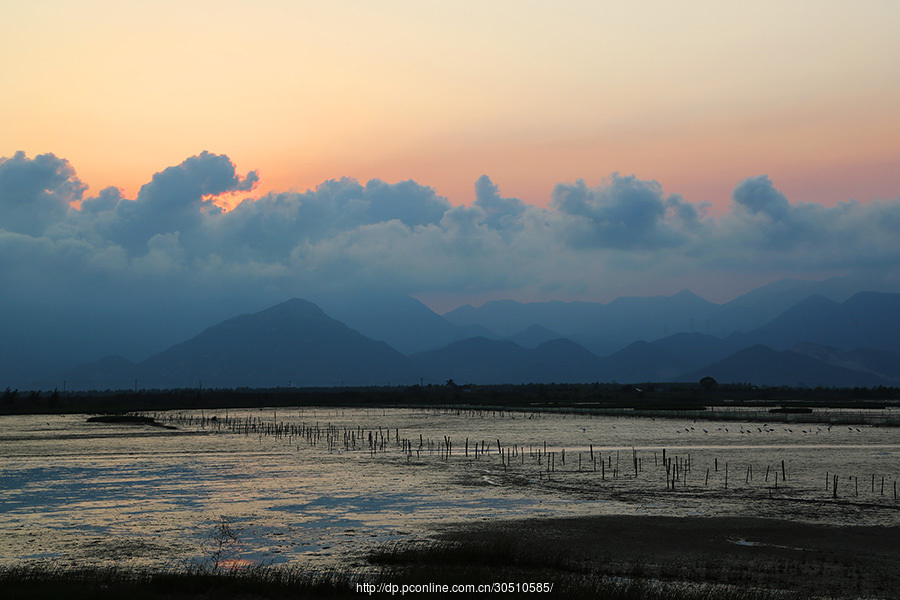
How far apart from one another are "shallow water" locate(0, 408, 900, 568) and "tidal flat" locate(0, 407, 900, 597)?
0.19 meters

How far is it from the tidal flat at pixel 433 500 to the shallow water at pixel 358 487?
19cm

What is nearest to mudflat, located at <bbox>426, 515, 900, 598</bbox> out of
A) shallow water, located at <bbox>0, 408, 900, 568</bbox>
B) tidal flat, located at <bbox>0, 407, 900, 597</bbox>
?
tidal flat, located at <bbox>0, 407, 900, 597</bbox>

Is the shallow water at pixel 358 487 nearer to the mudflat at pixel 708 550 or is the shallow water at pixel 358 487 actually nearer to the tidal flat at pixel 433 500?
the tidal flat at pixel 433 500

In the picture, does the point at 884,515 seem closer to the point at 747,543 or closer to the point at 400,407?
the point at 747,543

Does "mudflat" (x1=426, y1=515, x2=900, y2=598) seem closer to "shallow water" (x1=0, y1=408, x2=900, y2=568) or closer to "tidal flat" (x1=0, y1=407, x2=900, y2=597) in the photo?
"tidal flat" (x1=0, y1=407, x2=900, y2=597)

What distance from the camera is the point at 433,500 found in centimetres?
4378

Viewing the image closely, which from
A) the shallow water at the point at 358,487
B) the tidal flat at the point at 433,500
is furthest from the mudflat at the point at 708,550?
the shallow water at the point at 358,487

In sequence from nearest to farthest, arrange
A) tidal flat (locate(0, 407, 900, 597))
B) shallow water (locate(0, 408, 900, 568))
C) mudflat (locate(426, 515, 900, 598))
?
1. mudflat (locate(426, 515, 900, 598))
2. tidal flat (locate(0, 407, 900, 597))
3. shallow water (locate(0, 408, 900, 568))

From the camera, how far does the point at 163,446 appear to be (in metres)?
80.5

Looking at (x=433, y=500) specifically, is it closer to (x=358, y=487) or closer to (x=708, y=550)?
(x=358, y=487)

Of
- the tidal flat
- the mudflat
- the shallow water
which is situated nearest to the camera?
the mudflat

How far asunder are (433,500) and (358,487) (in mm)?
7667

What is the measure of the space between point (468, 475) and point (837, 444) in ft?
142

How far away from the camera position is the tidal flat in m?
30.5
